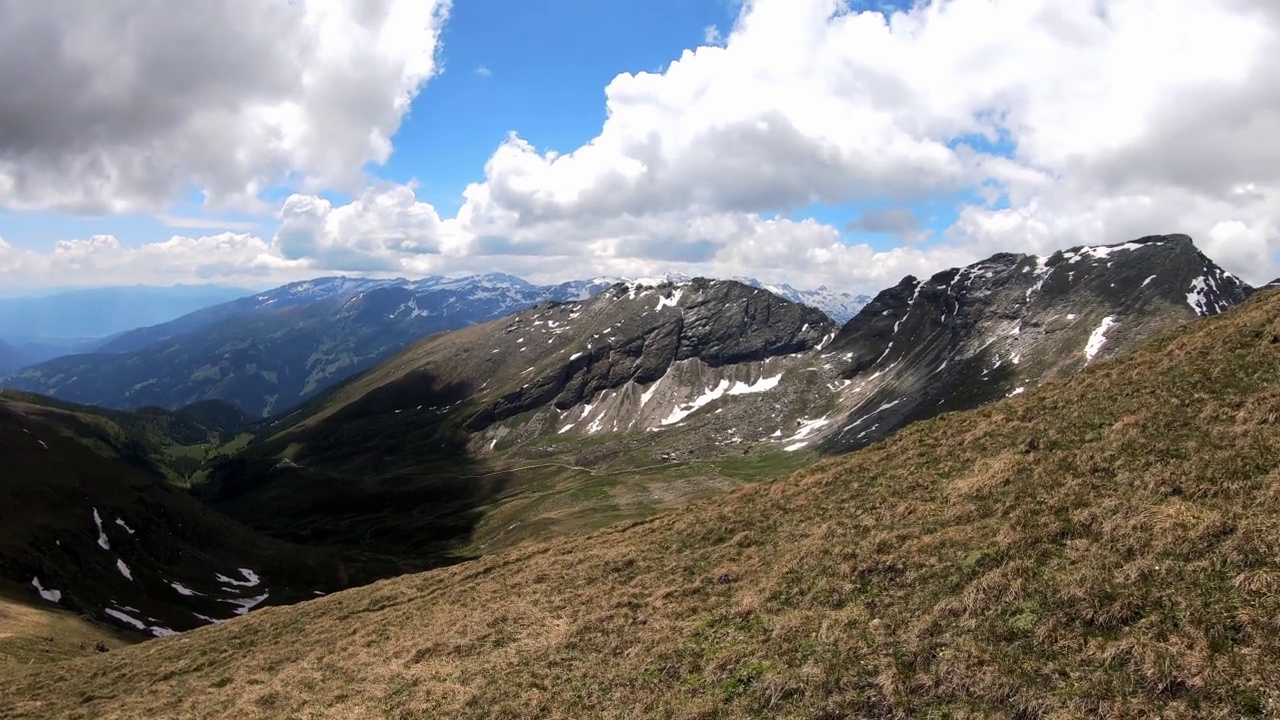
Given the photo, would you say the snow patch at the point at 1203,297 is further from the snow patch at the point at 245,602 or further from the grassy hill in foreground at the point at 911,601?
the snow patch at the point at 245,602

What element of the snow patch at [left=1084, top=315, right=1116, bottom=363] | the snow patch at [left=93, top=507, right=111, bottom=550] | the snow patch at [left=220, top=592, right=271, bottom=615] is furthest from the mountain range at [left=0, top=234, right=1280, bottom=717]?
the snow patch at [left=1084, top=315, right=1116, bottom=363]

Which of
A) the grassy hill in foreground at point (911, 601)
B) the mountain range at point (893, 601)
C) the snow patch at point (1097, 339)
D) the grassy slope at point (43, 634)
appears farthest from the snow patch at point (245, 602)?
the snow patch at point (1097, 339)

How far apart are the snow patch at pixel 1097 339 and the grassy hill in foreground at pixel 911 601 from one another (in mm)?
174950

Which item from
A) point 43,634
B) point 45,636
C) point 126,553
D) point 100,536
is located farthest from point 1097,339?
point 100,536

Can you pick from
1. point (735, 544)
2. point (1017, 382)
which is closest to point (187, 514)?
point (735, 544)

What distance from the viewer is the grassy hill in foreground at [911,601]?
1369cm

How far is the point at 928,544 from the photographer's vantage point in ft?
68.6

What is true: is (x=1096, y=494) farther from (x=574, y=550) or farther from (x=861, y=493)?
(x=574, y=550)

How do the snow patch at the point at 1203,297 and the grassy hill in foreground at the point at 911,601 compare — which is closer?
the grassy hill in foreground at the point at 911,601

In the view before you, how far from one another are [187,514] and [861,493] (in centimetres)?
12380

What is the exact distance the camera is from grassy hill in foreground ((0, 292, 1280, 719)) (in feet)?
44.9

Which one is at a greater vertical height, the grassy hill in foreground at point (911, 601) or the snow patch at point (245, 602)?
the grassy hill in foreground at point (911, 601)

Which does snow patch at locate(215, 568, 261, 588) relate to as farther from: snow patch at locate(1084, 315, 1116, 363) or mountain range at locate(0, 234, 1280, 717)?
snow patch at locate(1084, 315, 1116, 363)

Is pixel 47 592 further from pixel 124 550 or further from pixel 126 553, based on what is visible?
pixel 124 550
